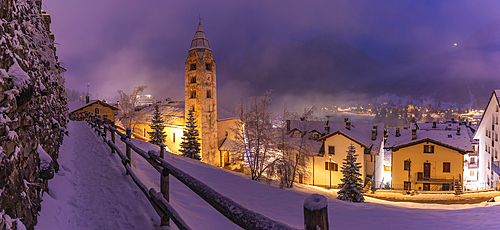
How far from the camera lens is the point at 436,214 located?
10.8 m

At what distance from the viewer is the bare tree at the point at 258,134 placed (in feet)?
72.9

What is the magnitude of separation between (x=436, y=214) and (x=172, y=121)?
4011cm

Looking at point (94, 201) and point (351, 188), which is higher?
point (94, 201)

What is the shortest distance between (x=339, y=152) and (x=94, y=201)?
29613 millimetres

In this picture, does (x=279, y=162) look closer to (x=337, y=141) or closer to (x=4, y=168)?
(x=337, y=141)

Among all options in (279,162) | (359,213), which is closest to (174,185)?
(359,213)

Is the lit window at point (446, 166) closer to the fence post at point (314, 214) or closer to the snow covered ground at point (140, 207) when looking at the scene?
the snow covered ground at point (140, 207)

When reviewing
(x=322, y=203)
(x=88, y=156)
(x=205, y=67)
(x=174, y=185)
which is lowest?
(x=174, y=185)

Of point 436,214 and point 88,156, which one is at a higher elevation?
point 88,156

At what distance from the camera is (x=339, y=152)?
30.2m

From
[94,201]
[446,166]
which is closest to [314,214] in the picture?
[94,201]

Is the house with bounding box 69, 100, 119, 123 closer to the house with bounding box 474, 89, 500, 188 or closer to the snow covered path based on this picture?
the snow covered path

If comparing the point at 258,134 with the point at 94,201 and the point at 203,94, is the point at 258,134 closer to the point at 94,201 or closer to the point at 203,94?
the point at 94,201

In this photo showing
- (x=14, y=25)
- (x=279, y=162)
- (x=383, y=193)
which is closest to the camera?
(x=14, y=25)
